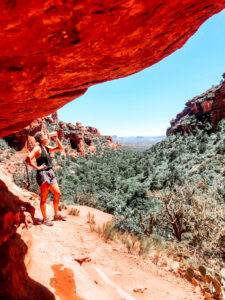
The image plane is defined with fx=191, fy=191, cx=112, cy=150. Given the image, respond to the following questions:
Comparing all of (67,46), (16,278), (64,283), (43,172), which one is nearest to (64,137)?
(43,172)

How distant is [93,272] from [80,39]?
3.28 meters

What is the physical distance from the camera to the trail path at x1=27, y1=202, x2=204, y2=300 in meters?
2.59

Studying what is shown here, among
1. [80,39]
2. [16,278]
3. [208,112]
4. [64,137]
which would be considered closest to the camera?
[80,39]

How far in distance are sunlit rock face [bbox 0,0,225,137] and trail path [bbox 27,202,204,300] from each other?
2419 mm

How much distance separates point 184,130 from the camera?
31781 mm

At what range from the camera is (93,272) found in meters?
3.08

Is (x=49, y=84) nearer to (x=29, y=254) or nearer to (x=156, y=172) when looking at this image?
(x=29, y=254)

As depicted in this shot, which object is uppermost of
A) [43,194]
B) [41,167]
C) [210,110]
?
[210,110]

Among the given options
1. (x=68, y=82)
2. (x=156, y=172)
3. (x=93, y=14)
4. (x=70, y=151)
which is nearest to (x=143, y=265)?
(x=68, y=82)

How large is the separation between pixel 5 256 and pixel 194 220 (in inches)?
263

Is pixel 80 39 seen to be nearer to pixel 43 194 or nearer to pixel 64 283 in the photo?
pixel 64 283

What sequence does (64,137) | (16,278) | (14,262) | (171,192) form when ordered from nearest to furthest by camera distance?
1. (16,278)
2. (14,262)
3. (171,192)
4. (64,137)

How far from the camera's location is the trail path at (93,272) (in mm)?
2590

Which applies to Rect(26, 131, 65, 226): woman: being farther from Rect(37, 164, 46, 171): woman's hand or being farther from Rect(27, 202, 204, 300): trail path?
Rect(27, 202, 204, 300): trail path
